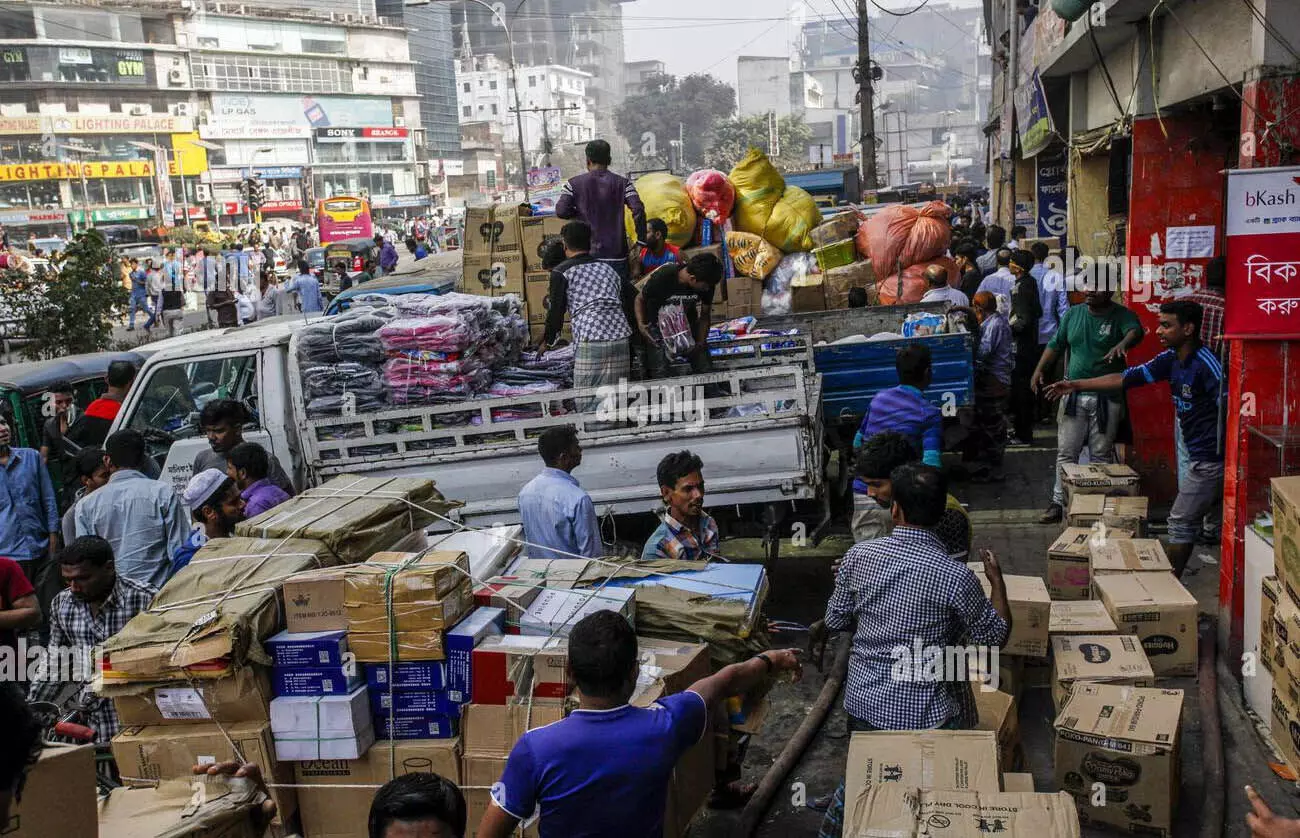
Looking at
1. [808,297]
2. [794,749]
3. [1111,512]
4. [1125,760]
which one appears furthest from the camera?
[808,297]

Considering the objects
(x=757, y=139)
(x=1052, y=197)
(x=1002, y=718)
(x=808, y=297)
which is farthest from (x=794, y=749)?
(x=757, y=139)

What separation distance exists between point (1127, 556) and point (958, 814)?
359 centimetres

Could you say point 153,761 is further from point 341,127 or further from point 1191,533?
point 341,127

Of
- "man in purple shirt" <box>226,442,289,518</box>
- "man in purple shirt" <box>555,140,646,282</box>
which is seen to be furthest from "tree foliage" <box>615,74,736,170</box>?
"man in purple shirt" <box>226,442,289,518</box>

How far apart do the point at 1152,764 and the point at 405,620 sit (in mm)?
2933

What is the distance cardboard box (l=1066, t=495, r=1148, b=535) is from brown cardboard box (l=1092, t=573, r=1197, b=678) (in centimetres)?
101

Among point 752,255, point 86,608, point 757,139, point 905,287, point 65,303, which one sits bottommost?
point 86,608

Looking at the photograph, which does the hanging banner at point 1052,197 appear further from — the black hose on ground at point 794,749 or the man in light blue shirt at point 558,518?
the man in light blue shirt at point 558,518

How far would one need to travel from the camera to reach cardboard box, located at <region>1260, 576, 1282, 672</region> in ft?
16.3

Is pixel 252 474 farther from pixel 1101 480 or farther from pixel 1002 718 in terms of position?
pixel 1101 480

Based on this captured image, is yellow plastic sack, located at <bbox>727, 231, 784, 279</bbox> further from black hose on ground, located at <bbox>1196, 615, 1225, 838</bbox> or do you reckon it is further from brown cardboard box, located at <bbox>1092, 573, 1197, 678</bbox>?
brown cardboard box, located at <bbox>1092, 573, 1197, 678</bbox>

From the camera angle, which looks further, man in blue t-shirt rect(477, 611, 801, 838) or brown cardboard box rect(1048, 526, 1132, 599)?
brown cardboard box rect(1048, 526, 1132, 599)

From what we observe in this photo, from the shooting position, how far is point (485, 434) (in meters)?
6.89

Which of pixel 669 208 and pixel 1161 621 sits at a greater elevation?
pixel 669 208
